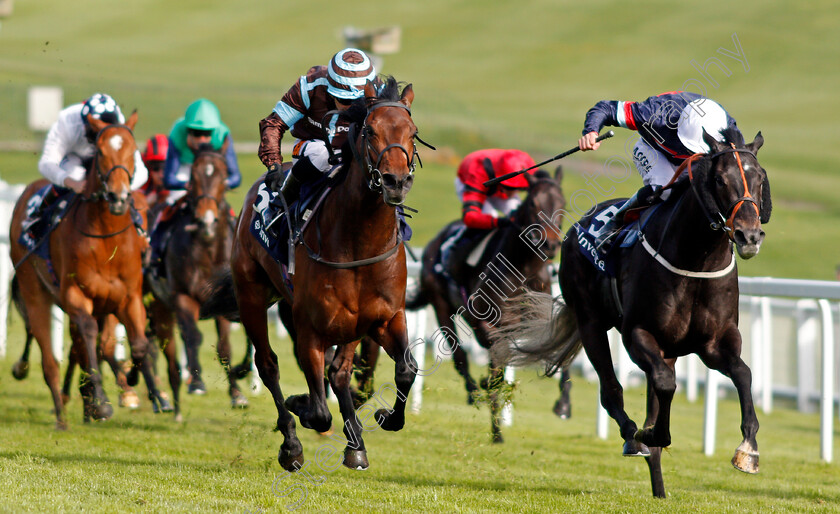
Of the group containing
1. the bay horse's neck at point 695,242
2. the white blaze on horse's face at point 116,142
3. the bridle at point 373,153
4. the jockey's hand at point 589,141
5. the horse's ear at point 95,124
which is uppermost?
the horse's ear at point 95,124

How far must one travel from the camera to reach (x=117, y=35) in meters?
51.8

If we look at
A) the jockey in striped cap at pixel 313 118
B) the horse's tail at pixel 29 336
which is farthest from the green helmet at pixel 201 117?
the jockey in striped cap at pixel 313 118

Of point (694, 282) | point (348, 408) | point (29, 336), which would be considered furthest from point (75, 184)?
point (694, 282)

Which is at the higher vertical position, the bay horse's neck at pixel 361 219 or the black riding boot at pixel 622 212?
the black riding boot at pixel 622 212

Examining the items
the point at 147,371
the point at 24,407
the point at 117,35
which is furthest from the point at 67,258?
the point at 117,35

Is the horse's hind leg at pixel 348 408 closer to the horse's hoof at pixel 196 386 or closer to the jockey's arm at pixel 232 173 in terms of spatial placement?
the horse's hoof at pixel 196 386

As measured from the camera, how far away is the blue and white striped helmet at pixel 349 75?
528 centimetres

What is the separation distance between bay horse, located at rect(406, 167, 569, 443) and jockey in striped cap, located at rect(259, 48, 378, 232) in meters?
2.23

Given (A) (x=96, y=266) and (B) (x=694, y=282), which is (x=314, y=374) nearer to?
(B) (x=694, y=282)

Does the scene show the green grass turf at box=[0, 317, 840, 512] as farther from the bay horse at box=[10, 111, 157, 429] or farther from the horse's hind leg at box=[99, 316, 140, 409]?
the bay horse at box=[10, 111, 157, 429]

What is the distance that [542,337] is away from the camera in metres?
6.36

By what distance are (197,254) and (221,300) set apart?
1.65 m

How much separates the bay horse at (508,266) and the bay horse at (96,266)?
2367mm

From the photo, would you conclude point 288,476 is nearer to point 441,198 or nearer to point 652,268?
point 652,268
